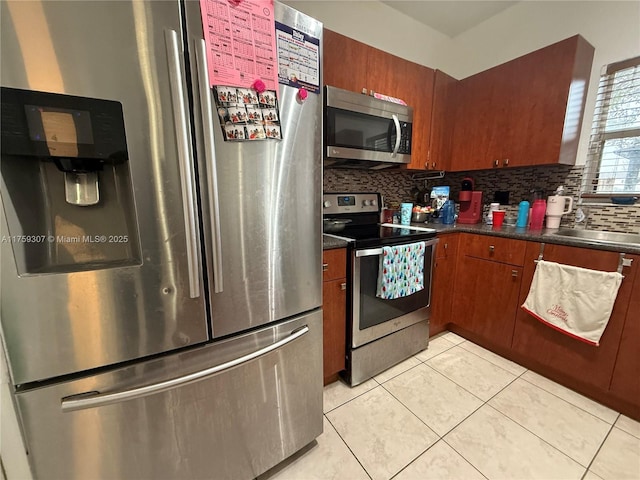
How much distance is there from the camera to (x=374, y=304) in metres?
1.59

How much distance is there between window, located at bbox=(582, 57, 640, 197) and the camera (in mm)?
1728

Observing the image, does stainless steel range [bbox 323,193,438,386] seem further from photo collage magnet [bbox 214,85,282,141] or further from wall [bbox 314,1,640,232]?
photo collage magnet [bbox 214,85,282,141]

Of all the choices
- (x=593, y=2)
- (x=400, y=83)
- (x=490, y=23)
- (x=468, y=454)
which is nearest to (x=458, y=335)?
(x=468, y=454)

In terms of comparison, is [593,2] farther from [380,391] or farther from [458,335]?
[380,391]

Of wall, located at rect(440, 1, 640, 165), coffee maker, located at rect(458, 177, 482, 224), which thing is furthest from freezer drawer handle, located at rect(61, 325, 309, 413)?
wall, located at rect(440, 1, 640, 165)

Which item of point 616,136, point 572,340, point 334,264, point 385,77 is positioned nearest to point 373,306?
point 334,264

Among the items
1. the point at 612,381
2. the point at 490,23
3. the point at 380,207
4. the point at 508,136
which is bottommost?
the point at 612,381

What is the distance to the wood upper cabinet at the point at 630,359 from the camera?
1.31 m

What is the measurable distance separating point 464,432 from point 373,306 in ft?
2.47

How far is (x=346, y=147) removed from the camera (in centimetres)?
165

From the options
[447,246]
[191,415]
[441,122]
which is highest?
[441,122]

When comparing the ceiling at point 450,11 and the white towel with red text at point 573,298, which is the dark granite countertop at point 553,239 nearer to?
the white towel with red text at point 573,298

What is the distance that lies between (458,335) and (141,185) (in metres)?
2.47

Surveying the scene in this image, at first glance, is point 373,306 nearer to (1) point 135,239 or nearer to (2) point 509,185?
(1) point 135,239
